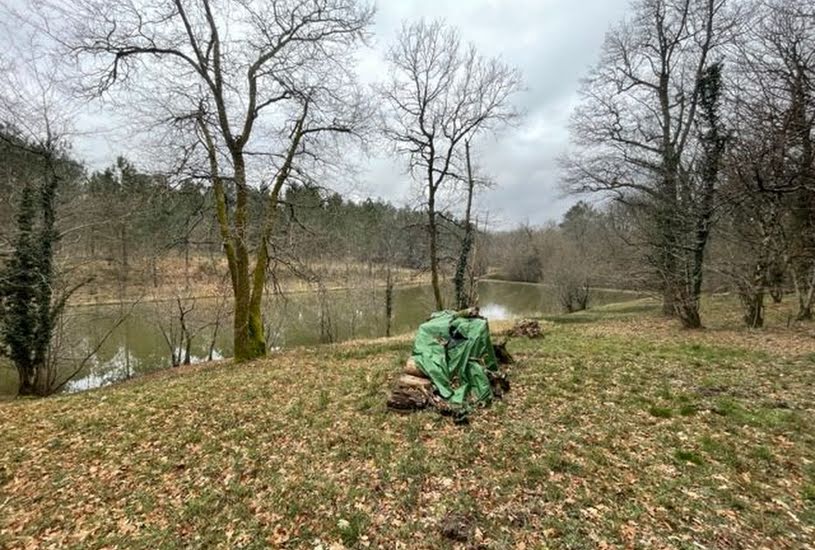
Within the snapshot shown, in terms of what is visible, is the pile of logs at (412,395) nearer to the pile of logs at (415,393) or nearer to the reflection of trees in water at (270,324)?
the pile of logs at (415,393)

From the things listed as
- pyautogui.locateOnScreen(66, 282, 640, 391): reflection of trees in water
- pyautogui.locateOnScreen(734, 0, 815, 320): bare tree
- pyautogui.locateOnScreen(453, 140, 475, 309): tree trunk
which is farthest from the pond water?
pyautogui.locateOnScreen(734, 0, 815, 320): bare tree

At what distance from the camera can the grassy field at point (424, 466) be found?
9.63 feet

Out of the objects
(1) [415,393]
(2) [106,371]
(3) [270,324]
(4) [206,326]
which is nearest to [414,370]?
(1) [415,393]

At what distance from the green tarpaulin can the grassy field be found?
0.43 metres

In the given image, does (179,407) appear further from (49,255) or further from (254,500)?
(49,255)

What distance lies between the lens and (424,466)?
3.73 metres

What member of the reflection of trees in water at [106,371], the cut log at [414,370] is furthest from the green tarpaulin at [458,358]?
the reflection of trees in water at [106,371]

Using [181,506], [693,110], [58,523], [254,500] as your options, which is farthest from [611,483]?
[693,110]

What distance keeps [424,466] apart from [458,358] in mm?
2012

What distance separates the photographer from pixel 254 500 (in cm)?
334

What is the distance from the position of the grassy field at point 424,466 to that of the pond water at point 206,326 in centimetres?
515

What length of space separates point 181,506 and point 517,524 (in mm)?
2823

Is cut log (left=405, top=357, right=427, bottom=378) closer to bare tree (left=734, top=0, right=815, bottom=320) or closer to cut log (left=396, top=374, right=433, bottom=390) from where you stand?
cut log (left=396, top=374, right=433, bottom=390)

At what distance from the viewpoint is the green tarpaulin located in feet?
17.0
